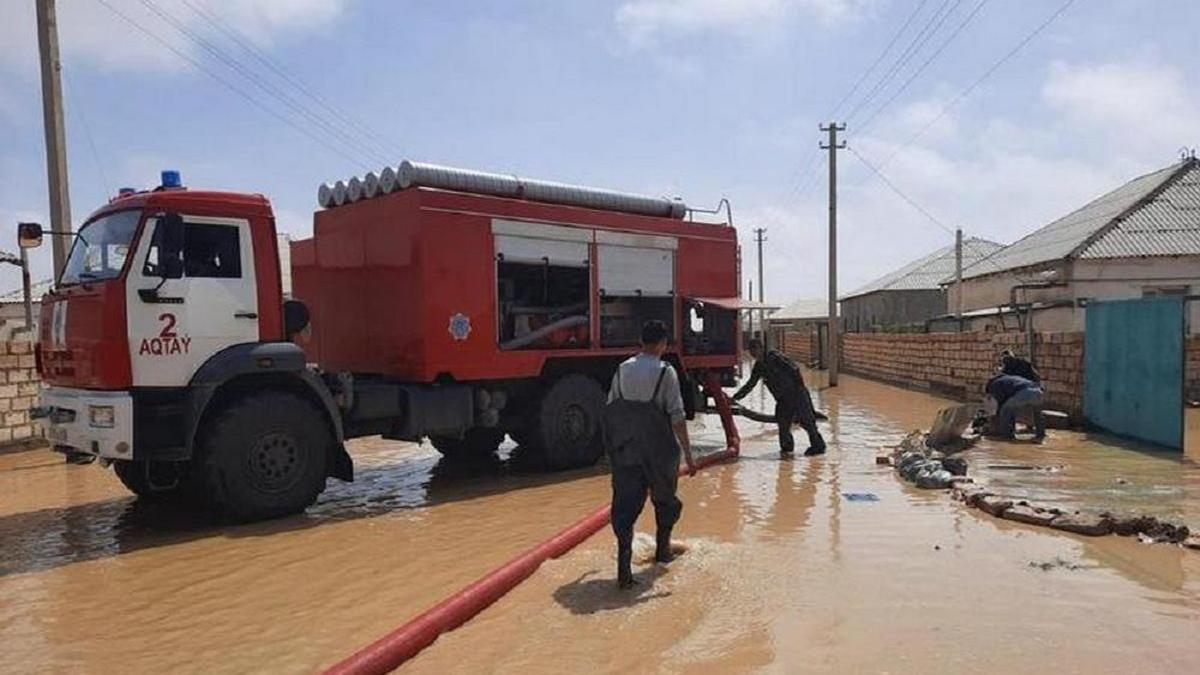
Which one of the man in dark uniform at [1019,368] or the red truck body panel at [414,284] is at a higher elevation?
the red truck body panel at [414,284]

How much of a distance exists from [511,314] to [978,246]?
47.6 metres

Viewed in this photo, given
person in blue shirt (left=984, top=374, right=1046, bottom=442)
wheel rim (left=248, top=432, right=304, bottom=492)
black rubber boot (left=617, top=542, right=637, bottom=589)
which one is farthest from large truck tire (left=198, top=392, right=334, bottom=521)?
person in blue shirt (left=984, top=374, right=1046, bottom=442)

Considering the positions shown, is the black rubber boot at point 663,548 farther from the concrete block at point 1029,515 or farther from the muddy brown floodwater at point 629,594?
the concrete block at point 1029,515

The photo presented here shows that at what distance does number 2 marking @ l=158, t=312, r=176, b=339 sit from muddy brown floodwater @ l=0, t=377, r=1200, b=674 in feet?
5.56

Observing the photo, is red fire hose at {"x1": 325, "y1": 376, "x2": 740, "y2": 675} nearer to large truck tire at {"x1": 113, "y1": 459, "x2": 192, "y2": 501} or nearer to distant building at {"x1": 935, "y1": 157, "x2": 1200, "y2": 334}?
large truck tire at {"x1": 113, "y1": 459, "x2": 192, "y2": 501}

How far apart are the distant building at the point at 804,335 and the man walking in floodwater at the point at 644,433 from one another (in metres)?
21.7

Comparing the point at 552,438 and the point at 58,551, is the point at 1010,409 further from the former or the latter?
the point at 58,551

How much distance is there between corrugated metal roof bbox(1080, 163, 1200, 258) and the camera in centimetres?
2633

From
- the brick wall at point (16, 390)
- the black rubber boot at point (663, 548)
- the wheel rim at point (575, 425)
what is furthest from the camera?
the brick wall at point (16, 390)

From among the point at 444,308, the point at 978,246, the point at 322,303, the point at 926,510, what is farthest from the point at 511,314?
the point at 978,246

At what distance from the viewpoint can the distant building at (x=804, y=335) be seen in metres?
38.4

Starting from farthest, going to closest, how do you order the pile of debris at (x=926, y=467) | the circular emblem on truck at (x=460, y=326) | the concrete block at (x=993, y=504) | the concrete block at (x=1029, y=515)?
the circular emblem on truck at (x=460, y=326) → the pile of debris at (x=926, y=467) → the concrete block at (x=993, y=504) → the concrete block at (x=1029, y=515)

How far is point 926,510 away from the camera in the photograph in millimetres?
7582

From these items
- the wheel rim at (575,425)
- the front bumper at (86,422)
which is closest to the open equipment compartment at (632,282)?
the wheel rim at (575,425)
